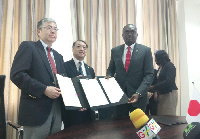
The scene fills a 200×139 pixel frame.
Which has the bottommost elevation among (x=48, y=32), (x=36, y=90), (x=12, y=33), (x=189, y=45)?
(x=36, y=90)

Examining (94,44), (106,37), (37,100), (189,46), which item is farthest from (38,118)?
(189,46)

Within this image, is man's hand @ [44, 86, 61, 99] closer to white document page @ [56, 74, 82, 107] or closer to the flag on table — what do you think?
white document page @ [56, 74, 82, 107]

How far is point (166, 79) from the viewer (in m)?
2.49

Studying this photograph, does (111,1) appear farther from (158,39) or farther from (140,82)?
(140,82)

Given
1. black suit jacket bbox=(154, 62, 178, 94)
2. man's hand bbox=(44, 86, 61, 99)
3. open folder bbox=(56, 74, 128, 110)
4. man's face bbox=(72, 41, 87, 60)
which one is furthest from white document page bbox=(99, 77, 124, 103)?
black suit jacket bbox=(154, 62, 178, 94)

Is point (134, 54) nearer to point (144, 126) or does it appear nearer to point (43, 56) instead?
point (43, 56)

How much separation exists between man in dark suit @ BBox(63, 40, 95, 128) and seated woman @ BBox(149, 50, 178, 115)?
1.02 m

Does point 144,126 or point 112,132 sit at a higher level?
point 144,126

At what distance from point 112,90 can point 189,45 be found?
127 inches

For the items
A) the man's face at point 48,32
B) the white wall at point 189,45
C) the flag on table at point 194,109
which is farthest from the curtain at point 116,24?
the flag on table at point 194,109

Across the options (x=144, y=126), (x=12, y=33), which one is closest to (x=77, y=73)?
(x=12, y=33)

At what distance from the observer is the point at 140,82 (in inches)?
74.6

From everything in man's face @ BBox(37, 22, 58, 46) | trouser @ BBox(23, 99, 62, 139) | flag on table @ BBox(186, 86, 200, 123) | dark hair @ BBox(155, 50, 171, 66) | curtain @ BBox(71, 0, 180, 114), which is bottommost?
trouser @ BBox(23, 99, 62, 139)

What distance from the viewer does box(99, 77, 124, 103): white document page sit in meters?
1.54
